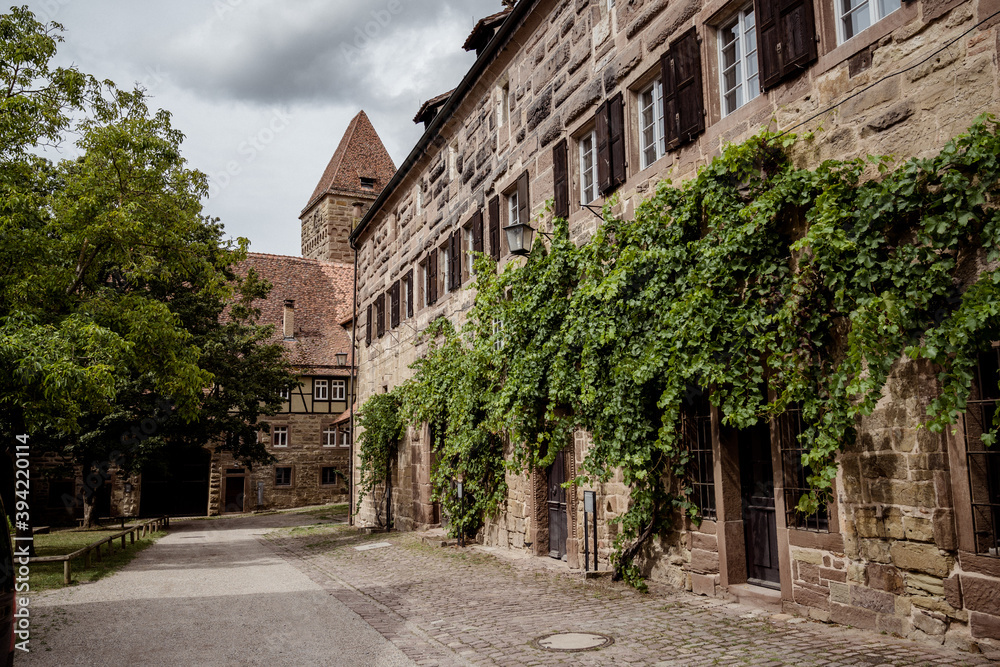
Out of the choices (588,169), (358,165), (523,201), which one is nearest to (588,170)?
(588,169)

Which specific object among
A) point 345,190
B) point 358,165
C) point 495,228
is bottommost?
point 495,228

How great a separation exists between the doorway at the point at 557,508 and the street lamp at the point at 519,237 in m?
2.94

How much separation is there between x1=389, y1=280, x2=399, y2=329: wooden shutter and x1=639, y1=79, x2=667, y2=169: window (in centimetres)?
1022

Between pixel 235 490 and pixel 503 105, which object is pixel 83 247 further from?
pixel 235 490

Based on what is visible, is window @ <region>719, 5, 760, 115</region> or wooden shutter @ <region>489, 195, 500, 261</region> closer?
window @ <region>719, 5, 760, 115</region>

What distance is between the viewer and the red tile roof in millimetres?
34844

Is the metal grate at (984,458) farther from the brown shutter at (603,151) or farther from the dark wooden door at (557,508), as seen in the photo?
the dark wooden door at (557,508)

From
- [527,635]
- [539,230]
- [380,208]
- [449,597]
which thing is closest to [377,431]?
[380,208]

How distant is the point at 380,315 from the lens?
789 inches

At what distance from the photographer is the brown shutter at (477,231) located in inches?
532

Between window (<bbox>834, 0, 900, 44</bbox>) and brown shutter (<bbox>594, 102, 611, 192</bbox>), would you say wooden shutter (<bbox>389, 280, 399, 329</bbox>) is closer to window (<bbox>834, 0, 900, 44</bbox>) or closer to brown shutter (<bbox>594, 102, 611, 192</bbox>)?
brown shutter (<bbox>594, 102, 611, 192</bbox>)

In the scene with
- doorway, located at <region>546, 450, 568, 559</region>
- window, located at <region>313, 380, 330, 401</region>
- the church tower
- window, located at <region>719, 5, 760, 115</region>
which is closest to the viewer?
window, located at <region>719, 5, 760, 115</region>

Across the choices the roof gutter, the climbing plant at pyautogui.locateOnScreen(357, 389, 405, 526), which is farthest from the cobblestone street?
the roof gutter

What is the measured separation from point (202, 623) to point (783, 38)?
725 cm
